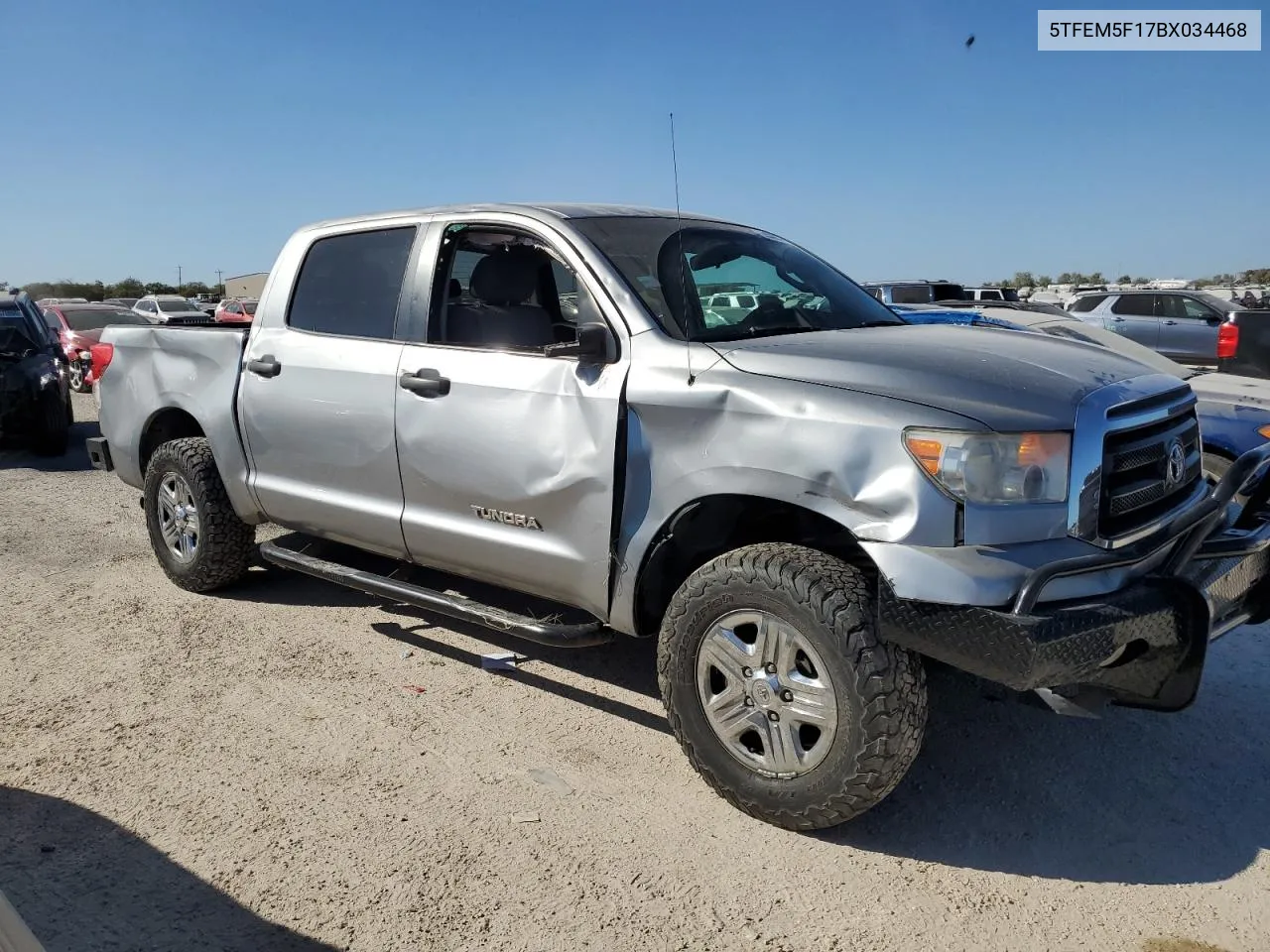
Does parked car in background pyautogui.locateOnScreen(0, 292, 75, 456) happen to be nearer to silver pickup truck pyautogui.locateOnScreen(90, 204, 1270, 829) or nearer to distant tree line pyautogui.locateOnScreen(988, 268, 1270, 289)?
silver pickup truck pyautogui.locateOnScreen(90, 204, 1270, 829)

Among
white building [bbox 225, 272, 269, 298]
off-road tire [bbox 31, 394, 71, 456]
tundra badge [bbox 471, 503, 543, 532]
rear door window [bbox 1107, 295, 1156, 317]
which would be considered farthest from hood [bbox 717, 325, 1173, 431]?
white building [bbox 225, 272, 269, 298]

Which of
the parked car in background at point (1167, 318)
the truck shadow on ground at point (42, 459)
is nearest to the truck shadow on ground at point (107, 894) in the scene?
the truck shadow on ground at point (42, 459)

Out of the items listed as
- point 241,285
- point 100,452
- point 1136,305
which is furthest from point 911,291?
point 241,285

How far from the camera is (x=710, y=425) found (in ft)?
11.1

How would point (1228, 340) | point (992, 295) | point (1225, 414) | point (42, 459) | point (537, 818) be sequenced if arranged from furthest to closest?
point (992, 295) → point (42, 459) → point (1228, 340) → point (1225, 414) → point (537, 818)

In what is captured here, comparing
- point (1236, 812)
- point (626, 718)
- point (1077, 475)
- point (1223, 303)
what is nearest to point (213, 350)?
point (626, 718)

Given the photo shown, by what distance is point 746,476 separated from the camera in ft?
10.7

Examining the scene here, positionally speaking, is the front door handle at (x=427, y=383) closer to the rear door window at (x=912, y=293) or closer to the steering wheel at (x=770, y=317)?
the steering wheel at (x=770, y=317)

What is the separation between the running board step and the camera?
3.85 m

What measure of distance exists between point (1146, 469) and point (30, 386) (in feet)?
34.3

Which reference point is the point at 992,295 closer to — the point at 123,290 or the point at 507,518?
the point at 507,518

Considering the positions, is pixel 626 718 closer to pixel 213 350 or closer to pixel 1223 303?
pixel 213 350

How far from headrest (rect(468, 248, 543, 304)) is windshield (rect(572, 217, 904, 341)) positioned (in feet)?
1.44

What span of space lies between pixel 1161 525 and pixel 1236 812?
102cm
